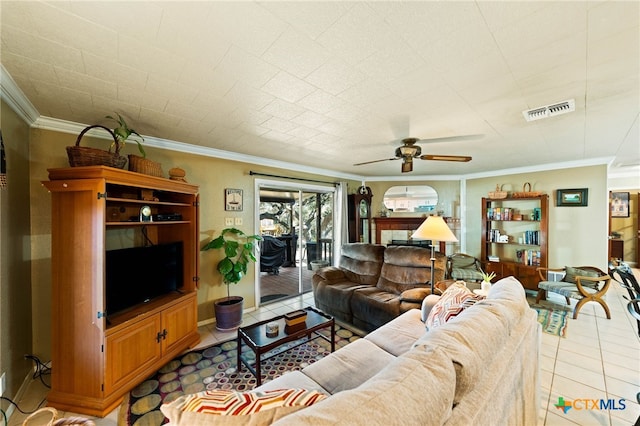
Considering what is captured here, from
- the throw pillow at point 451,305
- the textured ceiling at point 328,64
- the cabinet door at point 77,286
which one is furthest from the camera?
the cabinet door at point 77,286

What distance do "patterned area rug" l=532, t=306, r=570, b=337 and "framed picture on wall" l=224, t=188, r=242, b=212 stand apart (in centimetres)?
446

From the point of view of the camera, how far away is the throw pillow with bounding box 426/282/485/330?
175cm

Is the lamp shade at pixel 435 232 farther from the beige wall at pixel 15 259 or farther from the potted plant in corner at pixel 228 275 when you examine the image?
the beige wall at pixel 15 259

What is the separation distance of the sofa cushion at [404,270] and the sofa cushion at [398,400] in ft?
7.98

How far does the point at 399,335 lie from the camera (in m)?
2.03

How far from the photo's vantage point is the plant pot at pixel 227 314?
312cm

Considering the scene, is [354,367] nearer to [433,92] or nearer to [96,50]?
[433,92]

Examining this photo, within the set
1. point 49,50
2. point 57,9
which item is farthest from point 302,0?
point 49,50

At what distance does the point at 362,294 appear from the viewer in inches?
122

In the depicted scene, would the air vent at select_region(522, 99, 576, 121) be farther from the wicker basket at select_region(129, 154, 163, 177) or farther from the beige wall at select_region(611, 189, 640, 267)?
the beige wall at select_region(611, 189, 640, 267)

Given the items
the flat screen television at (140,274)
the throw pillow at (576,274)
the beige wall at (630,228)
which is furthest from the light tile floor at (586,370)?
the beige wall at (630,228)

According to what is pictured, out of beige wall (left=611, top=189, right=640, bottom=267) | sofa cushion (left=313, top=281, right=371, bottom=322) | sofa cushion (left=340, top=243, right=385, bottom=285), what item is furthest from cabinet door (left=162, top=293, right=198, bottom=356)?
beige wall (left=611, top=189, right=640, bottom=267)

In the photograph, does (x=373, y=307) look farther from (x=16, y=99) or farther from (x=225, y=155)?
(x=16, y=99)

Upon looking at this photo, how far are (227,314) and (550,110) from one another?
4.02m
